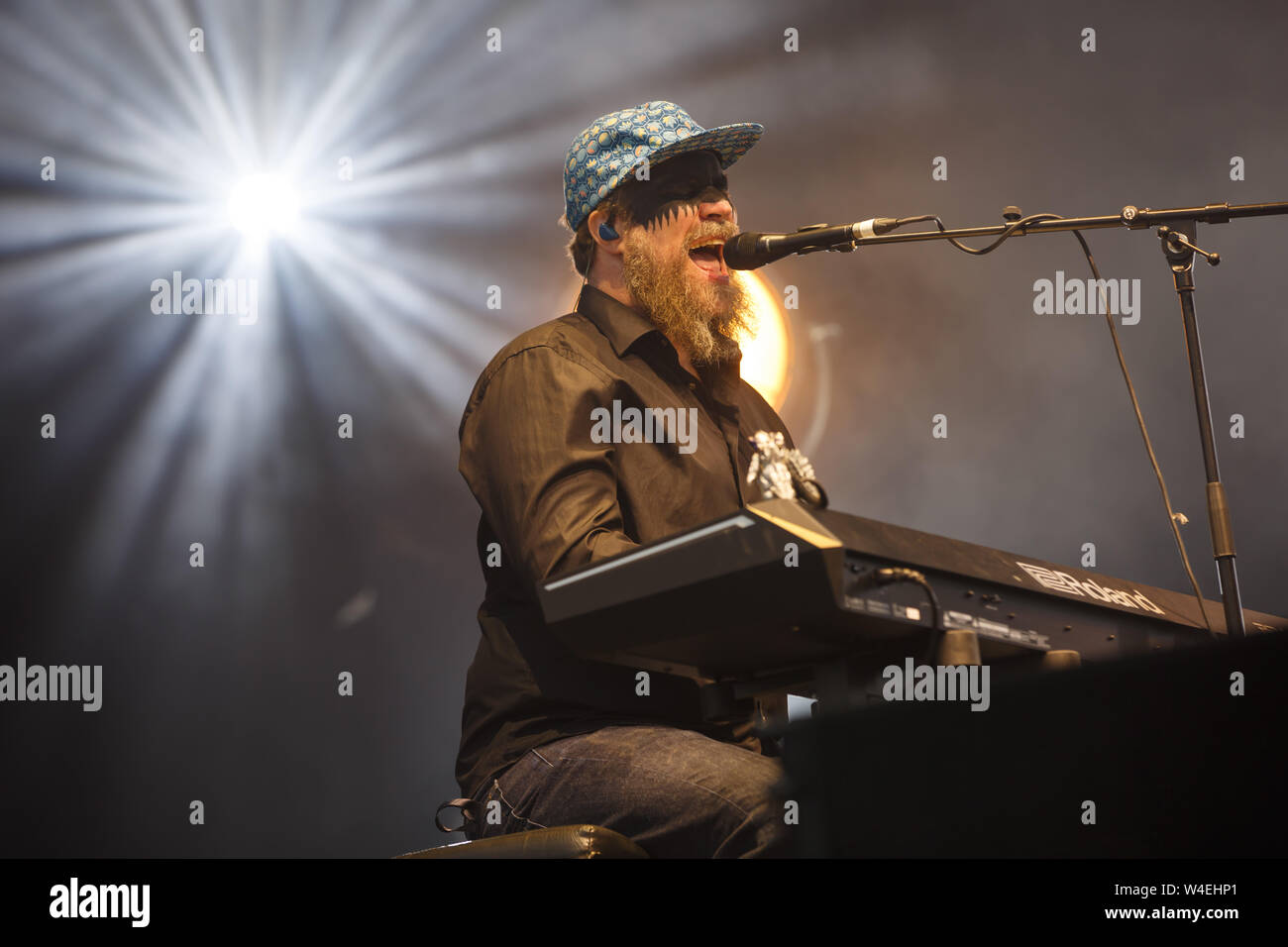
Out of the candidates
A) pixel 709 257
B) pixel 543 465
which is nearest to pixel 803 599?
pixel 543 465

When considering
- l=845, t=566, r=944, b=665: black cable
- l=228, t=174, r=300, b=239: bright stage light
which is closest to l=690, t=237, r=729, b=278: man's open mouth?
l=845, t=566, r=944, b=665: black cable

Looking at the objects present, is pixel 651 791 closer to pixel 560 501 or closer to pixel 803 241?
pixel 560 501

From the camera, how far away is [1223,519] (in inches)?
83.6

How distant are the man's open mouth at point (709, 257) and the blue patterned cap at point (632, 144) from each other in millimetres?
192

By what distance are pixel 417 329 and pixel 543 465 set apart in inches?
102

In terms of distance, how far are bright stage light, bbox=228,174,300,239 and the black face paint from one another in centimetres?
212

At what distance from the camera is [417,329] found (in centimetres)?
459

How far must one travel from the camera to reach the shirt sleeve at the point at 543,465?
6.59 feet

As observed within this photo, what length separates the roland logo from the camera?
1773mm

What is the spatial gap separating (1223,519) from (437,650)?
3038 mm

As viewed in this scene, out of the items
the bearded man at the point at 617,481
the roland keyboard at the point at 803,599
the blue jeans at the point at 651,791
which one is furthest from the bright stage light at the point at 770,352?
the roland keyboard at the point at 803,599

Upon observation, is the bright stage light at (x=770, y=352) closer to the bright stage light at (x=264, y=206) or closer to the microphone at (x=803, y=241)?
the bright stage light at (x=264, y=206)

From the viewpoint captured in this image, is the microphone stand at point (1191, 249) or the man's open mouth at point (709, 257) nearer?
the microphone stand at point (1191, 249)
